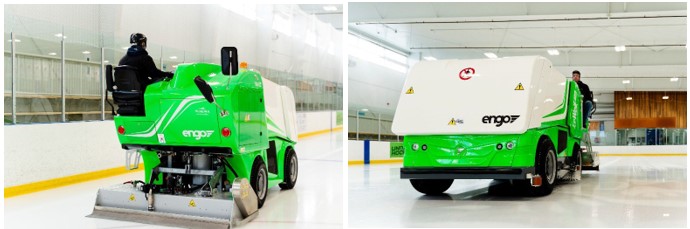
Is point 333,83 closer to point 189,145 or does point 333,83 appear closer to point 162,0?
point 162,0

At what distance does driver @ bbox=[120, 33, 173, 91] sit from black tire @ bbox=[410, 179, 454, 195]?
3.12m

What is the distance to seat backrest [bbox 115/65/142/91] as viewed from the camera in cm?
499

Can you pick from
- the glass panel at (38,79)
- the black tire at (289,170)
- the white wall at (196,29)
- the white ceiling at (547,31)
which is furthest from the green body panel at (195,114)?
the white ceiling at (547,31)

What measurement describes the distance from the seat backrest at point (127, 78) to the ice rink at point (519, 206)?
2.09 m

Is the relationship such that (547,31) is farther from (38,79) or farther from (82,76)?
(38,79)

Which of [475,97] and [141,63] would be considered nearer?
[141,63]

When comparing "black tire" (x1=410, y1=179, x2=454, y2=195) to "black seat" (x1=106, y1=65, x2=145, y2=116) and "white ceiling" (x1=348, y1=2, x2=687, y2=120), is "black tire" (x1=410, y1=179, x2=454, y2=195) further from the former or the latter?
"white ceiling" (x1=348, y1=2, x2=687, y2=120)

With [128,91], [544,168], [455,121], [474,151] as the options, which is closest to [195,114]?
[128,91]

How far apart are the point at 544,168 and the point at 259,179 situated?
9.66ft

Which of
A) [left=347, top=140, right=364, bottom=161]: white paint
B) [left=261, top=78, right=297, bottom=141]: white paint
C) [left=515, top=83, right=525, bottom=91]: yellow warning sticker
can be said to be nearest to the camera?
[left=515, top=83, right=525, bottom=91]: yellow warning sticker

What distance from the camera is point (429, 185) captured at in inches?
276

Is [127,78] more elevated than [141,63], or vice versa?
[141,63]

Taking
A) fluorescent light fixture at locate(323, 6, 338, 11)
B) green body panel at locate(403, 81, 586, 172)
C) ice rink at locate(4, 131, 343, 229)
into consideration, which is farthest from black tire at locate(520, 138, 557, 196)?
fluorescent light fixture at locate(323, 6, 338, 11)

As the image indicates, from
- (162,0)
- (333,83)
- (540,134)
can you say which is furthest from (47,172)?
(333,83)
